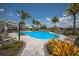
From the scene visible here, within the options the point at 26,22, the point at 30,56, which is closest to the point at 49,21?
the point at 26,22

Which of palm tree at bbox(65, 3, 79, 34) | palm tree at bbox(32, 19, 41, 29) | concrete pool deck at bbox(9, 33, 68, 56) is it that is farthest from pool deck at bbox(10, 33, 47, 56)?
palm tree at bbox(65, 3, 79, 34)

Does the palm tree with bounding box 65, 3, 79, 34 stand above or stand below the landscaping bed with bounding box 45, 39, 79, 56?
above

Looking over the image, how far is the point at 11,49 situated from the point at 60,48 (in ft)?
1.95

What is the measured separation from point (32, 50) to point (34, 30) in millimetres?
248

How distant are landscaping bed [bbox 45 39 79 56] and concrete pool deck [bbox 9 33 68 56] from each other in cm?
7

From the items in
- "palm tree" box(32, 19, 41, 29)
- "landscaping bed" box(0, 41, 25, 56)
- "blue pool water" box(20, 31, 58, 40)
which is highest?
"palm tree" box(32, 19, 41, 29)

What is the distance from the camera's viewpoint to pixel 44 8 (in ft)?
8.11

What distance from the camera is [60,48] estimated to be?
8.02 feet

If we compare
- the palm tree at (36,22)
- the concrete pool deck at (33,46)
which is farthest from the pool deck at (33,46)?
the palm tree at (36,22)

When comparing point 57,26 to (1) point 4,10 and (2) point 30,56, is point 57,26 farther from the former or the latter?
(1) point 4,10

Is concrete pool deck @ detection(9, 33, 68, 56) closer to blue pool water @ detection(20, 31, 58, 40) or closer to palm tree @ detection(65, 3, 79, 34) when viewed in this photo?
blue pool water @ detection(20, 31, 58, 40)

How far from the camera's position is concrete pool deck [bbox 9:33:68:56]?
97.3 inches

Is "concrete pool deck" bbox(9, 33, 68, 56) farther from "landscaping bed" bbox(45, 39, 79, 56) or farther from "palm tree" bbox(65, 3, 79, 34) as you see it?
"palm tree" bbox(65, 3, 79, 34)

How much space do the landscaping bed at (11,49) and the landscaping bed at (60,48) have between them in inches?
13.1
